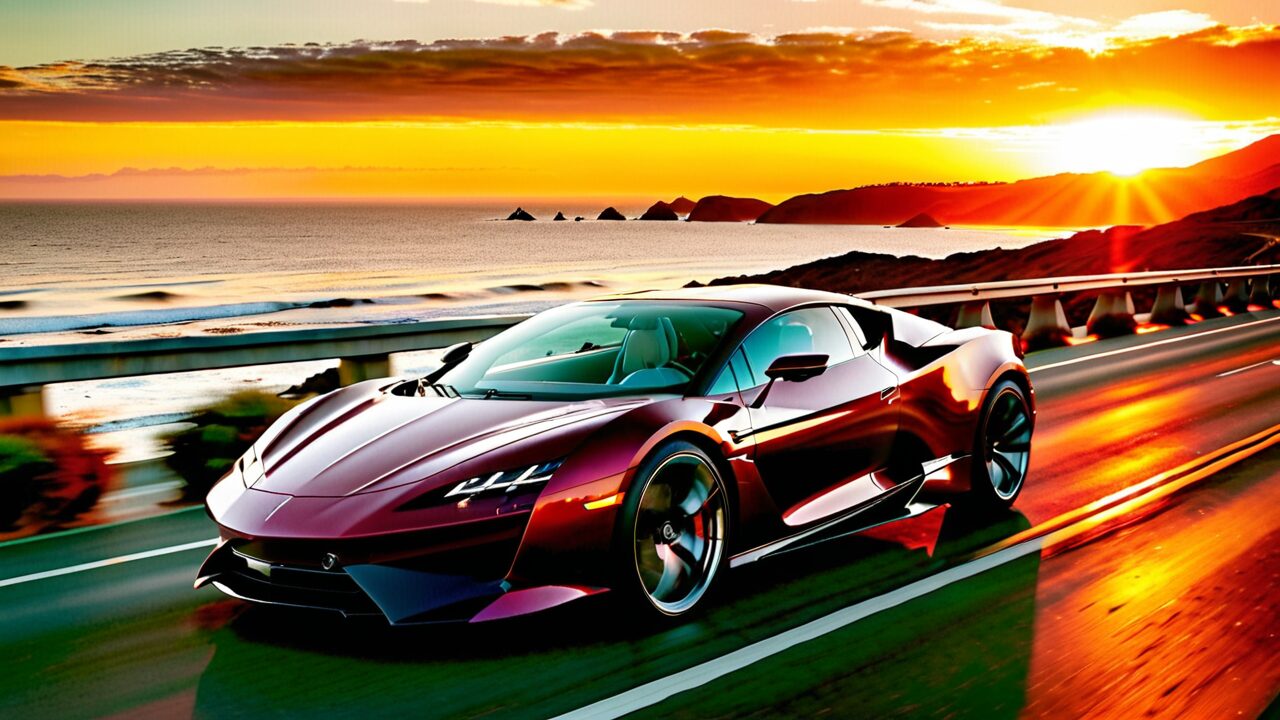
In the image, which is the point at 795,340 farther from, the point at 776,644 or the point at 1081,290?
the point at 1081,290

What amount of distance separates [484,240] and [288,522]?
483 ft

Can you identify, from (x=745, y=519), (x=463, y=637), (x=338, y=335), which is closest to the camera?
(x=463, y=637)

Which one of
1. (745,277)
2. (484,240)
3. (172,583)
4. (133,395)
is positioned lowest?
(484,240)

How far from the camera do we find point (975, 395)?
750cm

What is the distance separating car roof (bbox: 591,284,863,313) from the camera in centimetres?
671

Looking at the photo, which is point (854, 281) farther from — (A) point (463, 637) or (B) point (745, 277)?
(A) point (463, 637)

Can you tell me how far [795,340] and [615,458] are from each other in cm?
168

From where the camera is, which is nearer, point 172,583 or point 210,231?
point 172,583

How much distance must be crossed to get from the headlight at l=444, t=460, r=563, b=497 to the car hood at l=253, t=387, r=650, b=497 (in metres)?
0.07

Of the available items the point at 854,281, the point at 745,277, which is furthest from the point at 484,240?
the point at 745,277

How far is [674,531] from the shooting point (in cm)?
558

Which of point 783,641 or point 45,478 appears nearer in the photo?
point 783,641

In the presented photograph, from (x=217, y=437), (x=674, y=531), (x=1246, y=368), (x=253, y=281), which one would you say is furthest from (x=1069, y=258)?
(x=674, y=531)

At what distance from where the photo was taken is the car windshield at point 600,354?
605 cm
